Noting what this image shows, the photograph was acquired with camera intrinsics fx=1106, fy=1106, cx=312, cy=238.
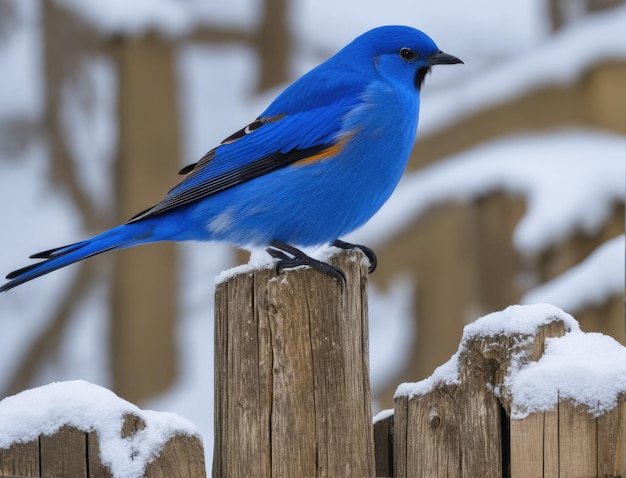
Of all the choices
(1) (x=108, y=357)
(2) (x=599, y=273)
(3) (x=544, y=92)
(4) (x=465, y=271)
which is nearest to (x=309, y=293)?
(2) (x=599, y=273)

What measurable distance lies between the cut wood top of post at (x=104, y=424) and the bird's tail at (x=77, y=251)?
710 millimetres

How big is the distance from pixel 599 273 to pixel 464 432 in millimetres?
2157

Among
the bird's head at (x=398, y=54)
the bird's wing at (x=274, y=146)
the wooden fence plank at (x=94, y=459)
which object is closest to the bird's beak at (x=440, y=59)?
the bird's head at (x=398, y=54)

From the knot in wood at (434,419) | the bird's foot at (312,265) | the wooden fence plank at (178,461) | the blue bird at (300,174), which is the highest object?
the blue bird at (300,174)

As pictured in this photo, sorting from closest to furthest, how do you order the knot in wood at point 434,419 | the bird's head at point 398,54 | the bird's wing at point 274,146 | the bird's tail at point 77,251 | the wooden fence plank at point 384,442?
1. the knot in wood at point 434,419
2. the wooden fence plank at point 384,442
3. the bird's tail at point 77,251
4. the bird's wing at point 274,146
5. the bird's head at point 398,54

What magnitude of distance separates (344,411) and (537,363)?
43 cm

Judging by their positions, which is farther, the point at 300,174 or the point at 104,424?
the point at 300,174

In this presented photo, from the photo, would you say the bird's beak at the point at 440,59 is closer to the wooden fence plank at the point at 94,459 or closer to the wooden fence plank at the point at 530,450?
the wooden fence plank at the point at 530,450

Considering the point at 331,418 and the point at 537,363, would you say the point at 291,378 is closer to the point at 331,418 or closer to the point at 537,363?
the point at 331,418

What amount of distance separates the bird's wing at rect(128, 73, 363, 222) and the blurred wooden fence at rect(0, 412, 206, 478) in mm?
1450

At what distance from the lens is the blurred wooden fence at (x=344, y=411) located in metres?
2.32

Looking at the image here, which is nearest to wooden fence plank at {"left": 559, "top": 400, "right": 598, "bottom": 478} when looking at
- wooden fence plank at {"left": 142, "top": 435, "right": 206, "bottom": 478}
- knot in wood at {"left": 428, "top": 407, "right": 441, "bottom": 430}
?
knot in wood at {"left": 428, "top": 407, "right": 441, "bottom": 430}

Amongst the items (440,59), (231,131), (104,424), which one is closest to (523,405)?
(104,424)

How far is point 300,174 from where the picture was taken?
3.62 meters
